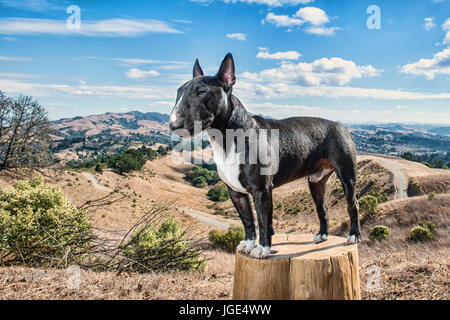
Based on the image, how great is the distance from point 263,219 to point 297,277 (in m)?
0.97

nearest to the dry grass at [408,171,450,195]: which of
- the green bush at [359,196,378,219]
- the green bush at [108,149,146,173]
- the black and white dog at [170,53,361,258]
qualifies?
the green bush at [359,196,378,219]

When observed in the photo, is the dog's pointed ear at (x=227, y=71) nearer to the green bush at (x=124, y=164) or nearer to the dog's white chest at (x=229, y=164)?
the dog's white chest at (x=229, y=164)

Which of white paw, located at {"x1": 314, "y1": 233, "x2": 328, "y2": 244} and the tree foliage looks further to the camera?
the tree foliage

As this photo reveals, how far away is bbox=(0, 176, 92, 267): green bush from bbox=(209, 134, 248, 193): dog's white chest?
17.5 feet

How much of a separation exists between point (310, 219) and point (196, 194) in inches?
1764

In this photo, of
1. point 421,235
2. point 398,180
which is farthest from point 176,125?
point 398,180

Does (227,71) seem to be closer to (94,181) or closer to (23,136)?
(23,136)

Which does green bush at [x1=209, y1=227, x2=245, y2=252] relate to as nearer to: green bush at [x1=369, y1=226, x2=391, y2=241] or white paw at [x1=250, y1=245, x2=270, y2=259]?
green bush at [x1=369, y1=226, x2=391, y2=241]

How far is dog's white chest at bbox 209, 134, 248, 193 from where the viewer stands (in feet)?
14.7

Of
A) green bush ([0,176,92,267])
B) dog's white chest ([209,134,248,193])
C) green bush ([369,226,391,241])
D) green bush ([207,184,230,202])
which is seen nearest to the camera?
dog's white chest ([209,134,248,193])

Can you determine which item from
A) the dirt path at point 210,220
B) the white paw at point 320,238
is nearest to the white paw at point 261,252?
the white paw at point 320,238

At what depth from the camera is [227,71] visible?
4273 millimetres

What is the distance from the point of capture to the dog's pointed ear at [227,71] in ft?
13.9
